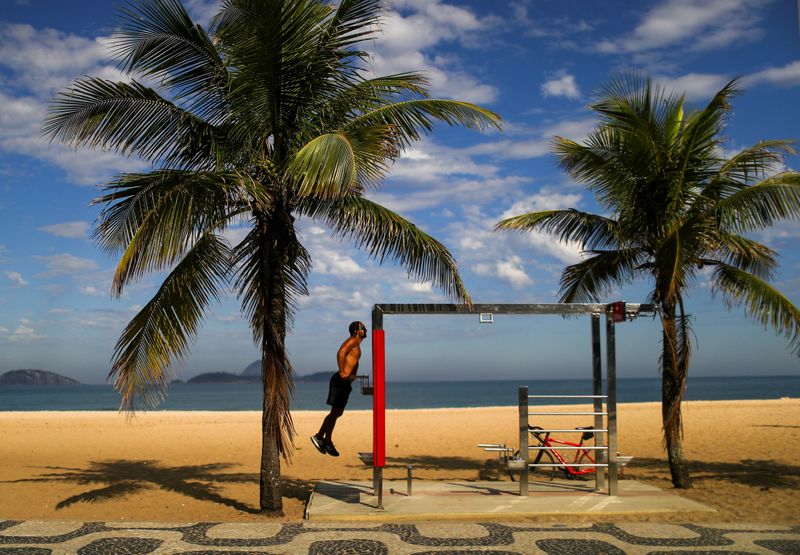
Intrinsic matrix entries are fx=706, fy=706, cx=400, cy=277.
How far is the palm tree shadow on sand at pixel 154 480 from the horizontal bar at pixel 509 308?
371 centimetres

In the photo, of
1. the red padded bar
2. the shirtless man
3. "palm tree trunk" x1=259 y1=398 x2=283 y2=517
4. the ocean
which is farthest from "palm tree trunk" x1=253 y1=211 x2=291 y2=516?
the ocean

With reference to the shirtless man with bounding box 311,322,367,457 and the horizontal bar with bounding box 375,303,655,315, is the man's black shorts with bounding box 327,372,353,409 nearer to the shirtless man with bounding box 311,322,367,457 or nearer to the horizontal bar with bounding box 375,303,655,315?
the shirtless man with bounding box 311,322,367,457

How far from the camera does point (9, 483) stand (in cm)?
1269

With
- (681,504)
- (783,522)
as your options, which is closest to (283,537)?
(681,504)

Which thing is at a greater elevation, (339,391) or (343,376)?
(343,376)

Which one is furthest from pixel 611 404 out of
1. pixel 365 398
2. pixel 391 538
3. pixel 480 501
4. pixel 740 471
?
pixel 365 398

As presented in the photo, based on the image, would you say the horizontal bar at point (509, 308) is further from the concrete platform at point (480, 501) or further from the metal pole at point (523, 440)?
the concrete platform at point (480, 501)

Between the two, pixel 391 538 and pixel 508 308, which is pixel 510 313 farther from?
pixel 391 538

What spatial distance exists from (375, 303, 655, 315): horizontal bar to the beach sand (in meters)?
2.85

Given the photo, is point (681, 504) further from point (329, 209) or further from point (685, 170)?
point (329, 209)

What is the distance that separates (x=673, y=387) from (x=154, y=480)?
926 centimetres

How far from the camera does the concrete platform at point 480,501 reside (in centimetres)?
906

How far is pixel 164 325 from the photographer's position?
9492 millimetres

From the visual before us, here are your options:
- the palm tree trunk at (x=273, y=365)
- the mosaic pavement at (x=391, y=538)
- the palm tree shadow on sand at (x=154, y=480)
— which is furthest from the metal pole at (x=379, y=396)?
the palm tree shadow on sand at (x=154, y=480)
